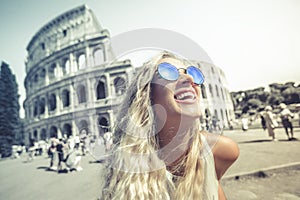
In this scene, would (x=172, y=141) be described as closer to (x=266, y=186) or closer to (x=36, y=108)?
(x=266, y=186)

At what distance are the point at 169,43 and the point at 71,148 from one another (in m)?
6.60

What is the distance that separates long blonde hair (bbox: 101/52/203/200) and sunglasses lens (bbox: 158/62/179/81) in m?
0.06

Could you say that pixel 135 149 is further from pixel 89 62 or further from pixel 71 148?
pixel 71 148

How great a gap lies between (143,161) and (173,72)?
1.25ft

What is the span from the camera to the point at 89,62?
1.07 meters

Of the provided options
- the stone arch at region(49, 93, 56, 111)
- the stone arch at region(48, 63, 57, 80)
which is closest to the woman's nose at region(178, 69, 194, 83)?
the stone arch at region(48, 63, 57, 80)

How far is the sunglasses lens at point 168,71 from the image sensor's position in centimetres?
87

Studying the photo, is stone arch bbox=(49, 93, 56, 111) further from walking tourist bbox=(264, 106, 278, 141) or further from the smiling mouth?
the smiling mouth

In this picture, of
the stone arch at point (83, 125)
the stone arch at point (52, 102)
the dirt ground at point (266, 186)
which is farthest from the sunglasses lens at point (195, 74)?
the stone arch at point (52, 102)

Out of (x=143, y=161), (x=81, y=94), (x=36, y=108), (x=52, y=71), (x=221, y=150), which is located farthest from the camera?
(x=36, y=108)

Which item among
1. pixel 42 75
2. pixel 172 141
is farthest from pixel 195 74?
pixel 42 75

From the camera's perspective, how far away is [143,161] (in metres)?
0.83

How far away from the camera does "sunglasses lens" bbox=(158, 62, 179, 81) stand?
0.87 meters

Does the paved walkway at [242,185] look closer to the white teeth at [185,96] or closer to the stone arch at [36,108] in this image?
the white teeth at [185,96]
